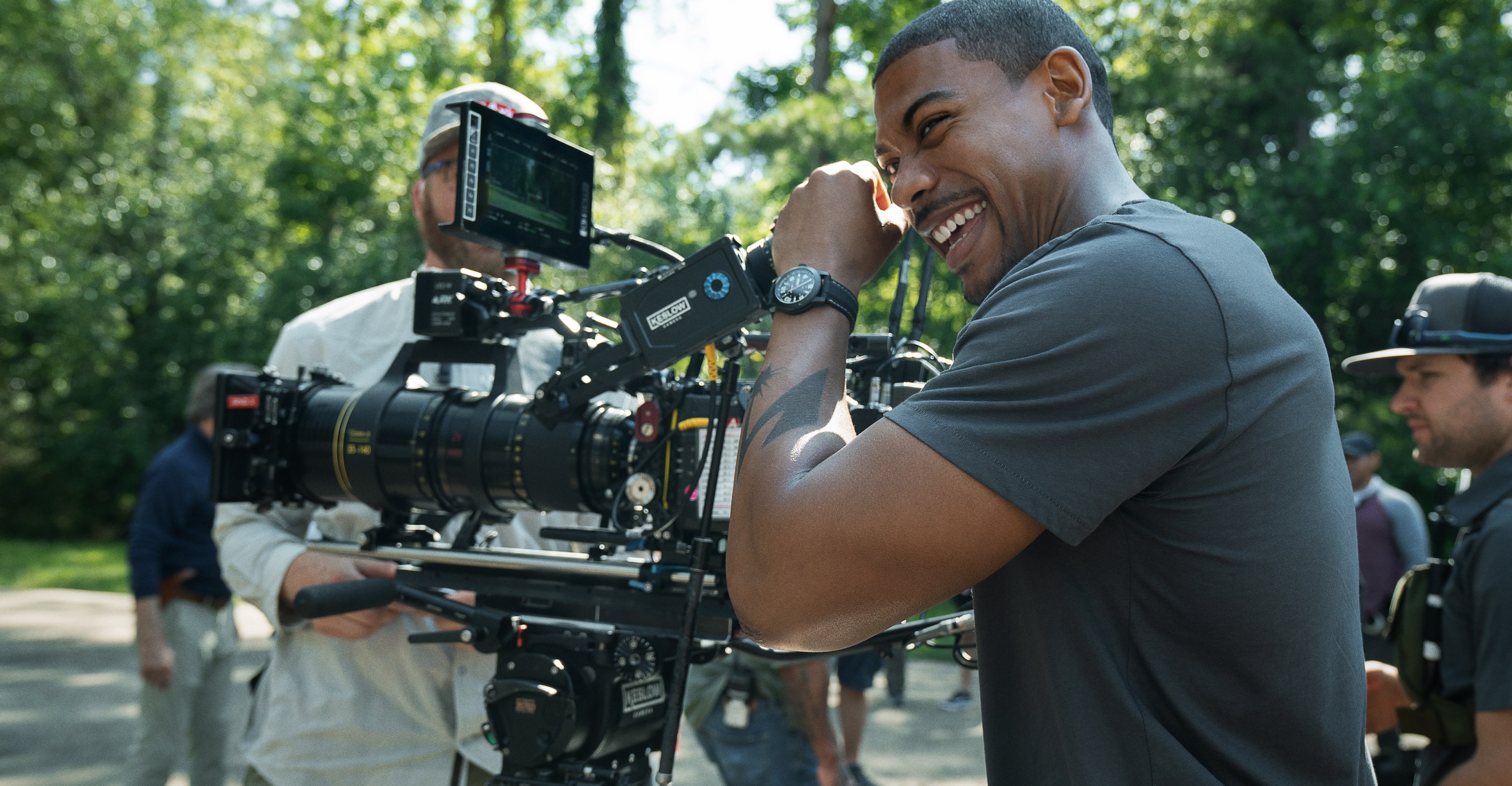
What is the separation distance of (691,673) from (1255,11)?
13.0m

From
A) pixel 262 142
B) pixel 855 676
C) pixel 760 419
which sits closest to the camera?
pixel 760 419

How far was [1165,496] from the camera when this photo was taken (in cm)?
112

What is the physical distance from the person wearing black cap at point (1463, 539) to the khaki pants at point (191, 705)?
482cm

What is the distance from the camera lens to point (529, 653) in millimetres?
2053

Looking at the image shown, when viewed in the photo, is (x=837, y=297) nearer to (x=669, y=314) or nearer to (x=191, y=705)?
(x=669, y=314)

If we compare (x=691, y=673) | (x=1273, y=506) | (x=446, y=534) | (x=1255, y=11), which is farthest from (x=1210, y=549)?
(x=1255, y=11)

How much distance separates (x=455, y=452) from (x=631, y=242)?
57 centimetres

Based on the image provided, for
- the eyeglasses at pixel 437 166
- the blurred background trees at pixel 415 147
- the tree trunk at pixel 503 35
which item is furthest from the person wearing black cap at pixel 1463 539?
the tree trunk at pixel 503 35

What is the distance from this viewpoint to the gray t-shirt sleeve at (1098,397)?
1073mm

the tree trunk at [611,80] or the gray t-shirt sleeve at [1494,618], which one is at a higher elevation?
the tree trunk at [611,80]

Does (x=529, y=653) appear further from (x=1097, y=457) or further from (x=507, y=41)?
(x=507, y=41)

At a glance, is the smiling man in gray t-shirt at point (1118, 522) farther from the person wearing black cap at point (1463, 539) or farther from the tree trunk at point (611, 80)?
the tree trunk at point (611, 80)

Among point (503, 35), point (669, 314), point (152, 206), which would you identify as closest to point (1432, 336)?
point (669, 314)

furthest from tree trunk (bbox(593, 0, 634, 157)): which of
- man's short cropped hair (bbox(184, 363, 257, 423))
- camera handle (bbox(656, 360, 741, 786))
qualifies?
camera handle (bbox(656, 360, 741, 786))
